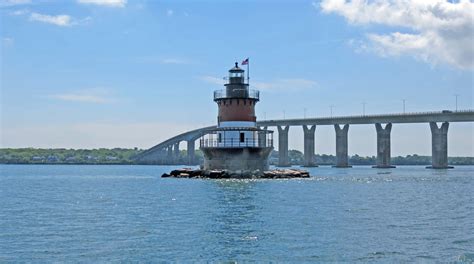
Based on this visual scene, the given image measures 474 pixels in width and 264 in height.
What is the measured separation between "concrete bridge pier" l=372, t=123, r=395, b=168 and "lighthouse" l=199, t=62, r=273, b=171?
251 feet

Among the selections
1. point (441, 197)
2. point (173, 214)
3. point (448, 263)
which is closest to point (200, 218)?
point (173, 214)

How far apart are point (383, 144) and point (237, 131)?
265 feet

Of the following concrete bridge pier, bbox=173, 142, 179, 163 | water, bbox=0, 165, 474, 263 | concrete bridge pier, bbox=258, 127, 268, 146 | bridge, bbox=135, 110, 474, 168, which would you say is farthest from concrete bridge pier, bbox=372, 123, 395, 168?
water, bbox=0, 165, 474, 263

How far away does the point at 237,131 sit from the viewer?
5569cm

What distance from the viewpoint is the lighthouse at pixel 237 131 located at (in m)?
55.9

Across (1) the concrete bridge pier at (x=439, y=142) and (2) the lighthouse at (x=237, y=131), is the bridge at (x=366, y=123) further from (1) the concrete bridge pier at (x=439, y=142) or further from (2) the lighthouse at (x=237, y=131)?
(2) the lighthouse at (x=237, y=131)

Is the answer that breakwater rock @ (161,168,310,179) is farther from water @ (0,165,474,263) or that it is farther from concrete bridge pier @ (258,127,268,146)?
water @ (0,165,474,263)

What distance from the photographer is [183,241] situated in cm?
2239

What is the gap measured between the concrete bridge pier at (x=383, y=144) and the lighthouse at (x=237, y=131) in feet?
251

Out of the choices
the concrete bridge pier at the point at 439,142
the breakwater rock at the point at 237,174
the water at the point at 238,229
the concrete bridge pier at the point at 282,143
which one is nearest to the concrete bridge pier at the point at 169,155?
the concrete bridge pier at the point at 282,143

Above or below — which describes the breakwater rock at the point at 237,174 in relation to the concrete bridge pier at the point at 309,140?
below

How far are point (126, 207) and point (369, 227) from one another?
15100 millimetres

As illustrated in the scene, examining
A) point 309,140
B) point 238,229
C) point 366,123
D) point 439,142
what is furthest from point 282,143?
point 238,229

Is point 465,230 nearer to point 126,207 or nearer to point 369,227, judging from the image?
point 369,227
